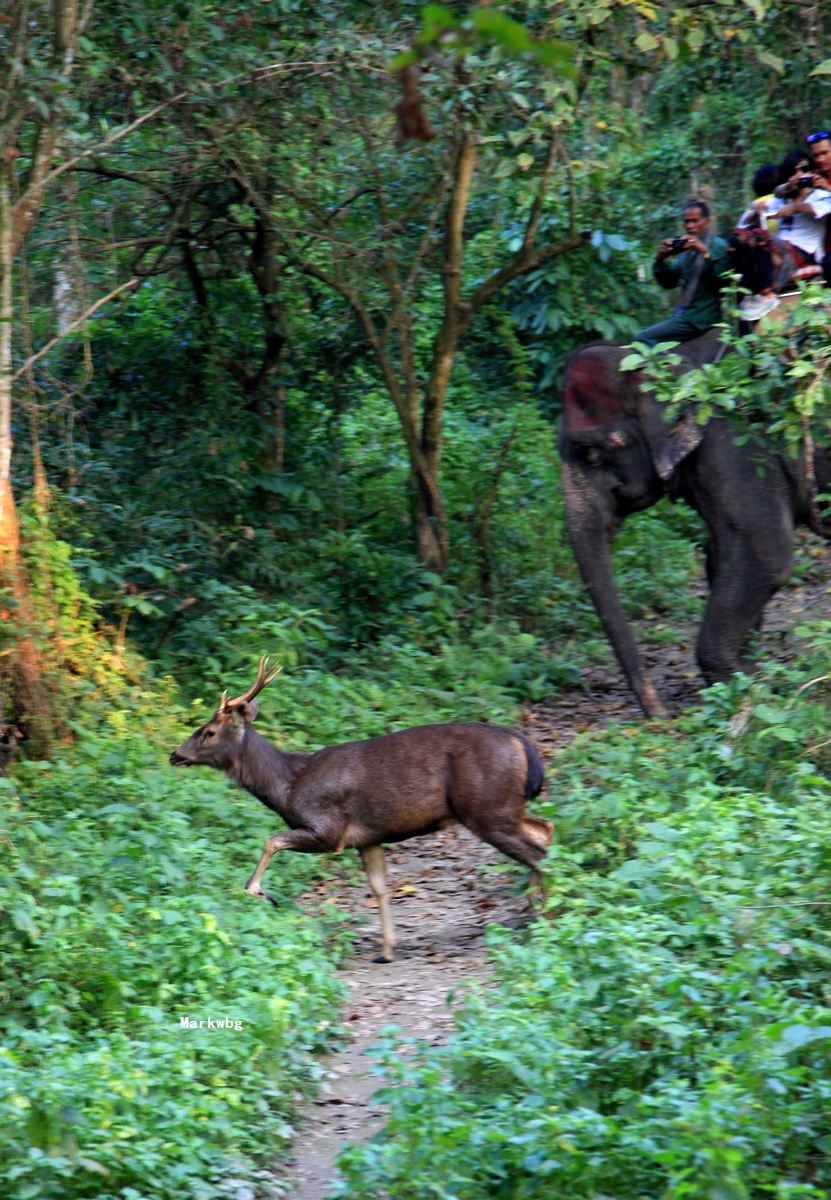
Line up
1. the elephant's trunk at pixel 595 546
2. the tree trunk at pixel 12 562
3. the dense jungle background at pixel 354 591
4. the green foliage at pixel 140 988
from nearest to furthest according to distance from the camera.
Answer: the green foliage at pixel 140 988 → the dense jungle background at pixel 354 591 → the tree trunk at pixel 12 562 → the elephant's trunk at pixel 595 546

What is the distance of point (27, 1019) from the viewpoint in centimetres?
582

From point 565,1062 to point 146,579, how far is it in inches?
274

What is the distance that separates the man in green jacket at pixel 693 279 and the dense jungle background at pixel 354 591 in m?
1.27

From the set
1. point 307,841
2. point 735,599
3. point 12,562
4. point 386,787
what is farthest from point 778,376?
point 12,562

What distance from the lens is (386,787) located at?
25.6 ft

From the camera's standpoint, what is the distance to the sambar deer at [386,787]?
7.71m

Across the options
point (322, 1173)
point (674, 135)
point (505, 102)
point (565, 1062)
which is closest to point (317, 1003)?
point (322, 1173)

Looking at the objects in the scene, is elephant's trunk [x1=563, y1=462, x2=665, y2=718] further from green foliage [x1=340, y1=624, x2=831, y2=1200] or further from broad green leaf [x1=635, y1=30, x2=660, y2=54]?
green foliage [x1=340, y1=624, x2=831, y2=1200]

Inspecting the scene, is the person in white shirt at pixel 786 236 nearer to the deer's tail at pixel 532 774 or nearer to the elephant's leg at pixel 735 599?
the elephant's leg at pixel 735 599

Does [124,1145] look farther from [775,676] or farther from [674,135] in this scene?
[674,135]

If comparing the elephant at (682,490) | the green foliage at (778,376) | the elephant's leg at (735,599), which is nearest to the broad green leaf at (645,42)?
the elephant at (682,490)

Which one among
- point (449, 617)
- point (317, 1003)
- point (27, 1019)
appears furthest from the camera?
point (449, 617)

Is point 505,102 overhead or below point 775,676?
overhead

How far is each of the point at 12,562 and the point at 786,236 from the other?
18.9 ft
